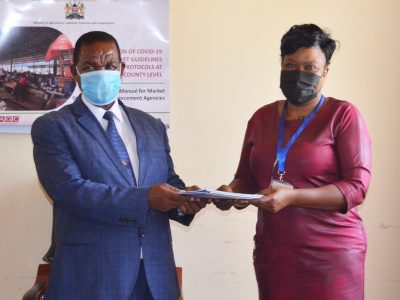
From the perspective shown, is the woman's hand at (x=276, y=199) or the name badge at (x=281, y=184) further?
the name badge at (x=281, y=184)

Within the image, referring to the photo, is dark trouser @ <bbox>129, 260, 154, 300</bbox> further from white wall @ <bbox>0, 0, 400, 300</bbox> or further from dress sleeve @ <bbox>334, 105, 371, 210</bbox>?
white wall @ <bbox>0, 0, 400, 300</bbox>

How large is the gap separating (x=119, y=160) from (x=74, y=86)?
55.5 inches

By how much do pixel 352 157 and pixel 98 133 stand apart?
0.94 meters

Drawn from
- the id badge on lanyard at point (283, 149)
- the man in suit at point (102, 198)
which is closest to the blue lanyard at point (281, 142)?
the id badge on lanyard at point (283, 149)

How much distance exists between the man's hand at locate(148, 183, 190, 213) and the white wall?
4.37ft

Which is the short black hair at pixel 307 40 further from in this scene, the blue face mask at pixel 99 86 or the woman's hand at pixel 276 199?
the blue face mask at pixel 99 86

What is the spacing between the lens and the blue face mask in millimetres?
1769

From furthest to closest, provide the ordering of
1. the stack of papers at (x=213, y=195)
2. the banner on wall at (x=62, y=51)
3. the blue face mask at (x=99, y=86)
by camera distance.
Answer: the banner on wall at (x=62, y=51)
the blue face mask at (x=99, y=86)
the stack of papers at (x=213, y=195)

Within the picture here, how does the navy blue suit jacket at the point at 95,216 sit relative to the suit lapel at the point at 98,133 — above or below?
below

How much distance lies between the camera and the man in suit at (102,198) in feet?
5.22

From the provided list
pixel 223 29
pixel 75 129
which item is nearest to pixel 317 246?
pixel 75 129

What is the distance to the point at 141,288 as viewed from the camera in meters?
1.67

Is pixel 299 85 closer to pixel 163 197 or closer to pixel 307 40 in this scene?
pixel 307 40

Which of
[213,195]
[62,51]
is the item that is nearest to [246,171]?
[213,195]
